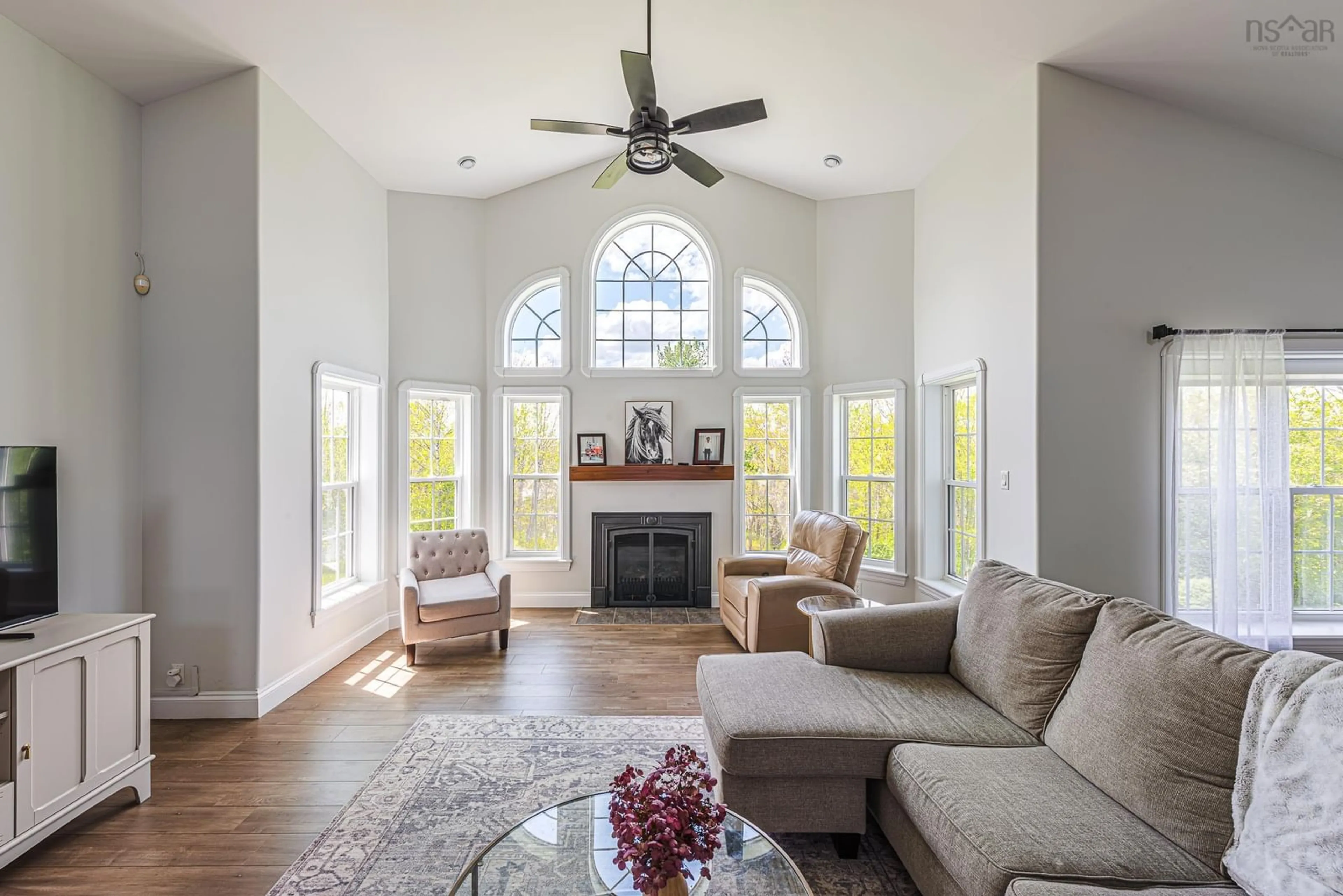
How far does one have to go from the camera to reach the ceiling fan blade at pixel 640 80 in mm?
2891

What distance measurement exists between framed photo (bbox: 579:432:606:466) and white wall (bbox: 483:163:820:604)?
68mm

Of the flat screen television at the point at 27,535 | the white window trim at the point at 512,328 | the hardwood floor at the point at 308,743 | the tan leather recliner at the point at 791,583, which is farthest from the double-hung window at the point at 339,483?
the tan leather recliner at the point at 791,583

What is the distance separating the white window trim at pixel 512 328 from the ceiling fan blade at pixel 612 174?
1899 millimetres

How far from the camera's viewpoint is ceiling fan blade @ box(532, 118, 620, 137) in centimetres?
330

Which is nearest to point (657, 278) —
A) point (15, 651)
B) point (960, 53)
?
point (960, 53)

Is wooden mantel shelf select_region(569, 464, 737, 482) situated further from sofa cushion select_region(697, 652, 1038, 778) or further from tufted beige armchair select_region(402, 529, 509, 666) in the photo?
sofa cushion select_region(697, 652, 1038, 778)

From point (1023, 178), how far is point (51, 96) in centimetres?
504

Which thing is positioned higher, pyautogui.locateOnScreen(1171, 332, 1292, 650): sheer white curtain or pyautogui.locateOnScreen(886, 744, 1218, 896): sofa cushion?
pyautogui.locateOnScreen(1171, 332, 1292, 650): sheer white curtain

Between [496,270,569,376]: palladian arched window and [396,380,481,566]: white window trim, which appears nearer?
[396,380,481,566]: white window trim

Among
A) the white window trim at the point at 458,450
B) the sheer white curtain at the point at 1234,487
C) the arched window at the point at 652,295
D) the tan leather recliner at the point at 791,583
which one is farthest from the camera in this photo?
the arched window at the point at 652,295

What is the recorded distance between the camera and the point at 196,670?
138 inches

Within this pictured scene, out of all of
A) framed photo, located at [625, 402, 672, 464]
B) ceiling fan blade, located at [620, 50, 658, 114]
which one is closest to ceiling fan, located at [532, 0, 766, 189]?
ceiling fan blade, located at [620, 50, 658, 114]

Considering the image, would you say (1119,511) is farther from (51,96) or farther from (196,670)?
(51,96)

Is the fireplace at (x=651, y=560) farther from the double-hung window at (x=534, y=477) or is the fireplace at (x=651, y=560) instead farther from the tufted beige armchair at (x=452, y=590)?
the tufted beige armchair at (x=452, y=590)
